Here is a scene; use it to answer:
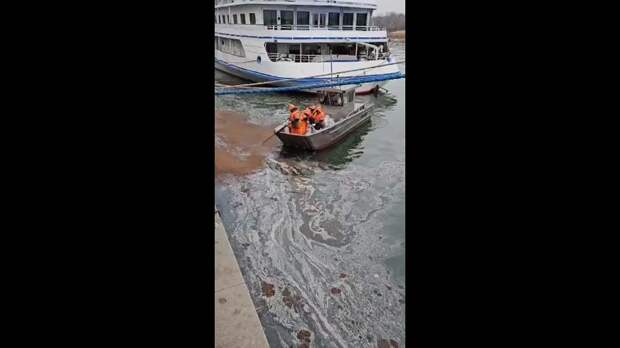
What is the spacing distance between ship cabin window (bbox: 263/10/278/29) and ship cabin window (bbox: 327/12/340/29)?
2.58 metres

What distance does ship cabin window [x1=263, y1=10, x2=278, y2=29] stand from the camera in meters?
19.8

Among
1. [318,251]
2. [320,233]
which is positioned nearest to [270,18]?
[320,233]

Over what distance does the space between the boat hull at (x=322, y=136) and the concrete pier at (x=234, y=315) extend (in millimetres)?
7518

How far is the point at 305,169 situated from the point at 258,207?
2.90 meters

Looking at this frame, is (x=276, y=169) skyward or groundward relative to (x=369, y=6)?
groundward

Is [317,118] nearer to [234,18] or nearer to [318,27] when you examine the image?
[318,27]

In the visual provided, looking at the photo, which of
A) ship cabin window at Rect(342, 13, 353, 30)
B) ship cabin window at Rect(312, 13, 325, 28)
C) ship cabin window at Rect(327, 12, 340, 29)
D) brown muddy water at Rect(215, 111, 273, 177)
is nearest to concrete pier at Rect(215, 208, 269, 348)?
brown muddy water at Rect(215, 111, 273, 177)

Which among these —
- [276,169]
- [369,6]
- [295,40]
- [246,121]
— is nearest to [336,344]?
[276,169]

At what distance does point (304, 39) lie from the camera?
19.5 metres

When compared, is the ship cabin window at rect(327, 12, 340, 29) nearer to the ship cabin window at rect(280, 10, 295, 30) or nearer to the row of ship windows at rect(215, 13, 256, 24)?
the ship cabin window at rect(280, 10, 295, 30)

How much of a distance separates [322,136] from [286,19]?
9893 mm

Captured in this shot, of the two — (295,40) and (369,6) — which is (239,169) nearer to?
(295,40)

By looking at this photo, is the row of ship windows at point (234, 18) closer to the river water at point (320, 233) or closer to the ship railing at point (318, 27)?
the ship railing at point (318, 27)
